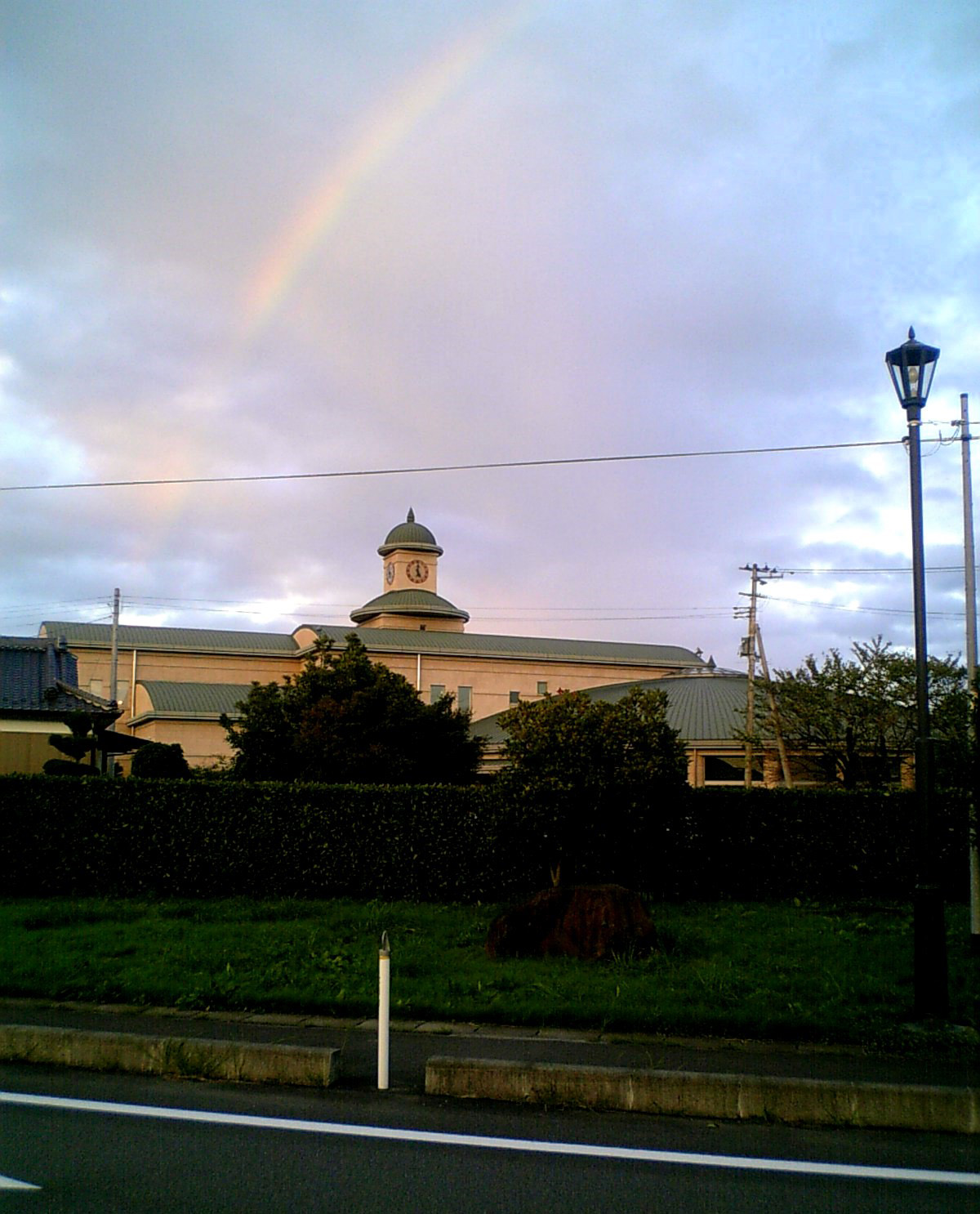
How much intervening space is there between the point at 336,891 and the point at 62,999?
9.84 meters

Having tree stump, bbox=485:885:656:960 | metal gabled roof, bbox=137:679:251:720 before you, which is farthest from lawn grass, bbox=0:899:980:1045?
metal gabled roof, bbox=137:679:251:720

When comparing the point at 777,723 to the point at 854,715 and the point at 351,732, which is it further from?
the point at 351,732

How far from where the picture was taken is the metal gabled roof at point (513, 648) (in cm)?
8106

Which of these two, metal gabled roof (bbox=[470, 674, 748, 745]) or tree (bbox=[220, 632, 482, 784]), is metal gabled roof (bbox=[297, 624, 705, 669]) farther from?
tree (bbox=[220, 632, 482, 784])

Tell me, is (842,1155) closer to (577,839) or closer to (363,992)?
(363,992)

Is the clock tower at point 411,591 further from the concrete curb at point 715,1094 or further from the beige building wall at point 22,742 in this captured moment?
the concrete curb at point 715,1094

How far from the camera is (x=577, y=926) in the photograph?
45.2 feet

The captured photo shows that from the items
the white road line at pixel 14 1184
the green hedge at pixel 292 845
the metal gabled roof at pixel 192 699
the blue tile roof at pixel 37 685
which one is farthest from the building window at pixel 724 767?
the white road line at pixel 14 1184

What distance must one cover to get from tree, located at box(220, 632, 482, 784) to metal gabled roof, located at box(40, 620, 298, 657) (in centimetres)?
4325

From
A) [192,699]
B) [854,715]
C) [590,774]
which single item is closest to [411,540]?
[192,699]

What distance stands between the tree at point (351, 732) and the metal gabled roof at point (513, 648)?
43032mm

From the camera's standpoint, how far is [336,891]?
21.3 metres

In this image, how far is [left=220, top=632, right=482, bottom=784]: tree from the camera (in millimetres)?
31875

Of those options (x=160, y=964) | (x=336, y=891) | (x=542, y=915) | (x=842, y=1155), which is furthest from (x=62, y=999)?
(x=336, y=891)
